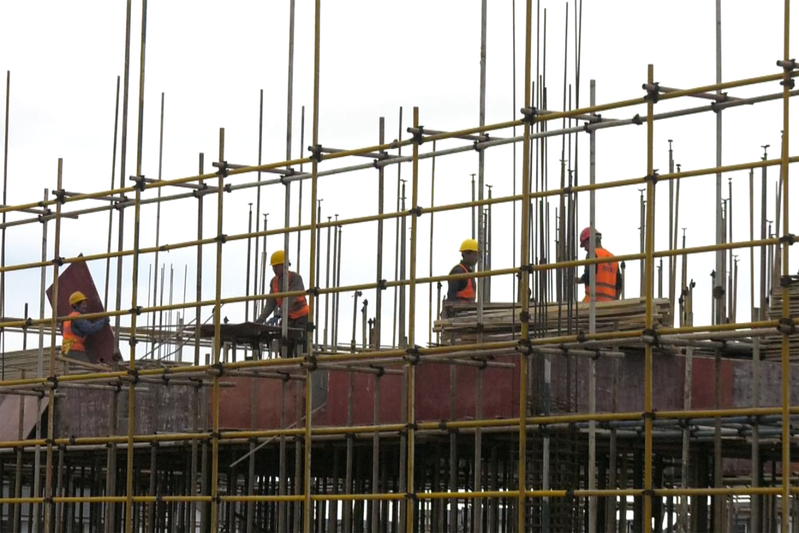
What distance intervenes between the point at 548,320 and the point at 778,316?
6.95 ft

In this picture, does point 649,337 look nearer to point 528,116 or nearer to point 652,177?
point 652,177

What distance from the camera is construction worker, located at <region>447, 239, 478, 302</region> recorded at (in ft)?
58.6

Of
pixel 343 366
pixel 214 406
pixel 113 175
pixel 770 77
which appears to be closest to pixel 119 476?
pixel 113 175

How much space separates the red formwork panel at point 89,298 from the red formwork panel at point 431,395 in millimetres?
4795

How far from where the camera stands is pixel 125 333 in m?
21.5

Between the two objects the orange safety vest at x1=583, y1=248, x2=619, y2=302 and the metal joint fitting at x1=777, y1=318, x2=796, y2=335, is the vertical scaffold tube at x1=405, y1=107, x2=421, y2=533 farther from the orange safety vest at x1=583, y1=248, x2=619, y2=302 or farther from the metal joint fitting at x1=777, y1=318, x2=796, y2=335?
the orange safety vest at x1=583, y1=248, x2=619, y2=302

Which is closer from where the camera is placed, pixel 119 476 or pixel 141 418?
pixel 141 418

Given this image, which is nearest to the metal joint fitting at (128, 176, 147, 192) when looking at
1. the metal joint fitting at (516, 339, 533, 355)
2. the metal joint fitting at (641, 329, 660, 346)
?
the metal joint fitting at (516, 339, 533, 355)

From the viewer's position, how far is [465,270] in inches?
698

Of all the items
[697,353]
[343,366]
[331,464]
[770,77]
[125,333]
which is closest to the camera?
[770,77]

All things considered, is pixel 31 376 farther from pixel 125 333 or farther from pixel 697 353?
pixel 697 353

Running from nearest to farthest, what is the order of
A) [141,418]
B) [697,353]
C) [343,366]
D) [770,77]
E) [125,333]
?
1. [770,77]
2. [343,366]
3. [697,353]
4. [141,418]
5. [125,333]

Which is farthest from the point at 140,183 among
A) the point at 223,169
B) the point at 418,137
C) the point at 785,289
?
the point at 785,289

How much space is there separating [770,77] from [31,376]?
37.8ft
